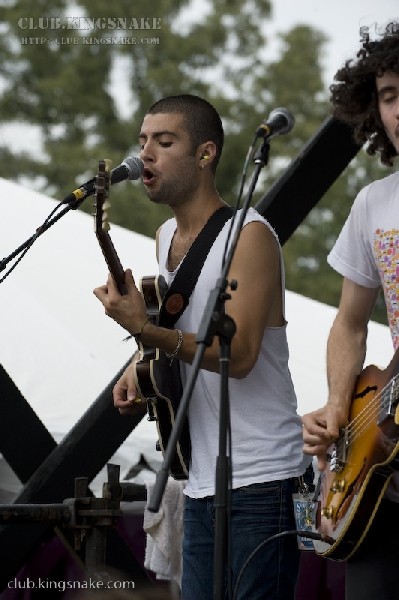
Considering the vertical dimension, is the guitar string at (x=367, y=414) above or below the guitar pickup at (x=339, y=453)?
above

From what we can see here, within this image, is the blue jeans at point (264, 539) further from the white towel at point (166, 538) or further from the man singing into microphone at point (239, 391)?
the white towel at point (166, 538)

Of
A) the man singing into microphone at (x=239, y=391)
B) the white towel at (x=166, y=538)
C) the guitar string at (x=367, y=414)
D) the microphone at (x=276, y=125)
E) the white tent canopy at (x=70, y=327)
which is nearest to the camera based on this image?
the guitar string at (x=367, y=414)

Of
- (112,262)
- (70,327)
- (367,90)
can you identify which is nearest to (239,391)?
(112,262)

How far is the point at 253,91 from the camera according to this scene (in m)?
21.7

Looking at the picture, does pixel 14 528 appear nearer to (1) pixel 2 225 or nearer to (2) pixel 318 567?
(2) pixel 318 567

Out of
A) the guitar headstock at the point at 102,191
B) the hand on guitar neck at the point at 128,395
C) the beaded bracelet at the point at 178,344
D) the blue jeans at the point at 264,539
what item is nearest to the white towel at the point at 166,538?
the hand on guitar neck at the point at 128,395

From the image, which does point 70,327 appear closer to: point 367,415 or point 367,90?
point 367,90

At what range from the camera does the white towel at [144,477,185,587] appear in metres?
4.46

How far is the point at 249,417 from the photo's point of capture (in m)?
3.23

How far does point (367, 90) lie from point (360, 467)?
3.77 ft

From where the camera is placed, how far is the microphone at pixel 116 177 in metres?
3.06

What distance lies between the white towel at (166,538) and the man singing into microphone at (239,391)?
43.9 inches

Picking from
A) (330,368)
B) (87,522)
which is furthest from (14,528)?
(330,368)

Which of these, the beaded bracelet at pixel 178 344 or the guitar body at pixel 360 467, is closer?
the guitar body at pixel 360 467
